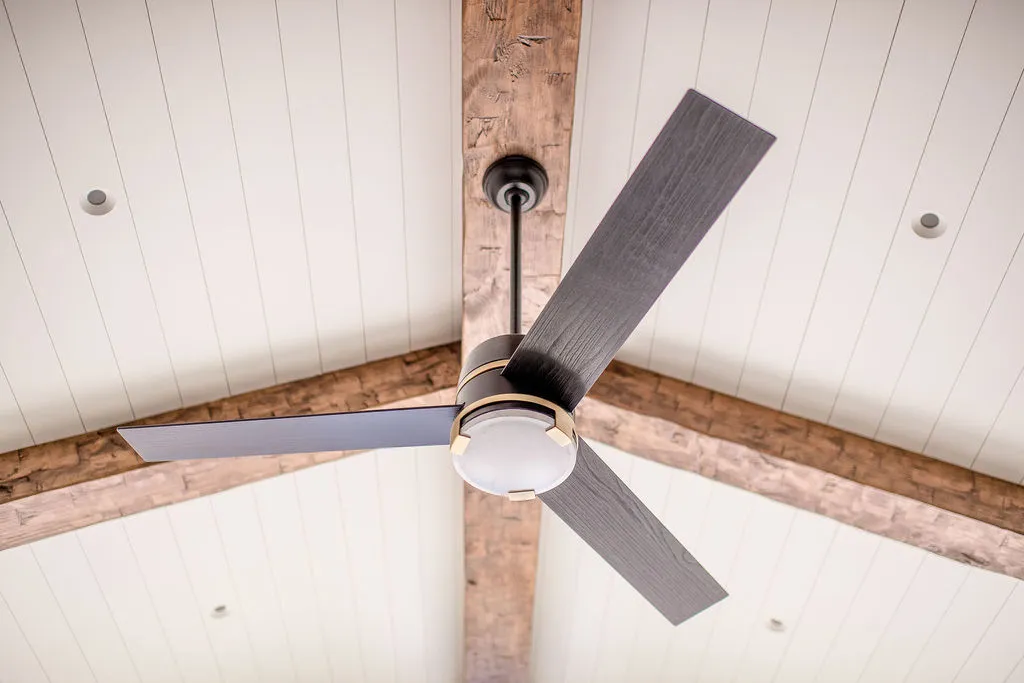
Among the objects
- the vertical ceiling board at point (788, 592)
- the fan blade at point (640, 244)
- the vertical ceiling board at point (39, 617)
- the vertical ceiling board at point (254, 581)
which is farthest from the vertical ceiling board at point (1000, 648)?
the vertical ceiling board at point (39, 617)

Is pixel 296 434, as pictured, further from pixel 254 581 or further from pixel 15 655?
pixel 15 655

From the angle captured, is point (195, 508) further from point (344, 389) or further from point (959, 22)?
point (959, 22)

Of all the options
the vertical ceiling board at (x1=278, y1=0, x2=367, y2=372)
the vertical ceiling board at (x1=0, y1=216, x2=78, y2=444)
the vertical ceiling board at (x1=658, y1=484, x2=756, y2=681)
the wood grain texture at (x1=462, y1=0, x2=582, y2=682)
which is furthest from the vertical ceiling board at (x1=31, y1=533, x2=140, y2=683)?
the vertical ceiling board at (x1=658, y1=484, x2=756, y2=681)

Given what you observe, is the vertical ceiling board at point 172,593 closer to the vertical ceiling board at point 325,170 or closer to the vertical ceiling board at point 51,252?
the vertical ceiling board at point 51,252

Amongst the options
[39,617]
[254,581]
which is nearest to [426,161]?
[254,581]

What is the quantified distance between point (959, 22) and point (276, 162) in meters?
1.89

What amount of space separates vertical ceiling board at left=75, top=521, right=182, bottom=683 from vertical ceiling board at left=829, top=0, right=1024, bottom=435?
2657 millimetres

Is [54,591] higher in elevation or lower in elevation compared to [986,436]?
higher

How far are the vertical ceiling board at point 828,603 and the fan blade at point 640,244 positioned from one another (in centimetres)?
198

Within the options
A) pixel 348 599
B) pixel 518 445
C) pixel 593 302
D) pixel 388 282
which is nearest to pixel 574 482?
pixel 518 445

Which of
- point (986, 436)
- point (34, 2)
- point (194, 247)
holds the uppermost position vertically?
point (34, 2)

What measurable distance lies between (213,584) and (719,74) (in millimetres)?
2695

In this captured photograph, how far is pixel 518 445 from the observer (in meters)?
1.43

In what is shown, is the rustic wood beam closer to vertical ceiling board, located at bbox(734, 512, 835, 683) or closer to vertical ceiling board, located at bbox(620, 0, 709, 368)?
vertical ceiling board, located at bbox(620, 0, 709, 368)
